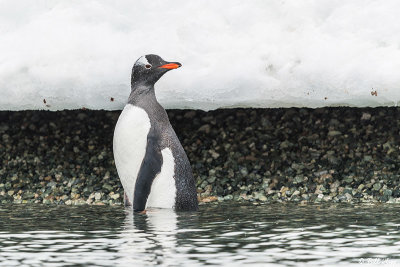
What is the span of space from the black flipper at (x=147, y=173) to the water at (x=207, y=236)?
5.5 inches

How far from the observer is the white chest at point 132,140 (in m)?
6.65

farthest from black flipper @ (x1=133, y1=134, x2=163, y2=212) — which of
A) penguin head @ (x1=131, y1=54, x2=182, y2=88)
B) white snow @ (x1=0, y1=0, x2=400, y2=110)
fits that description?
white snow @ (x1=0, y1=0, x2=400, y2=110)

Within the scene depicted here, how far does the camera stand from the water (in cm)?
450

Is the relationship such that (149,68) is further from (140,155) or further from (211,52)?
(211,52)

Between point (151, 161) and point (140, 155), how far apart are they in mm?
126

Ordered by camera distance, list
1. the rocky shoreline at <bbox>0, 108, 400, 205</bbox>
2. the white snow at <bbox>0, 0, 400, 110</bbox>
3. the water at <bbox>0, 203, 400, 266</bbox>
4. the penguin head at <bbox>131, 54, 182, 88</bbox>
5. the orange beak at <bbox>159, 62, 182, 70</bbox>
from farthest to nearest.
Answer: the white snow at <bbox>0, 0, 400, 110</bbox> < the rocky shoreline at <bbox>0, 108, 400, 205</bbox> < the penguin head at <bbox>131, 54, 182, 88</bbox> < the orange beak at <bbox>159, 62, 182, 70</bbox> < the water at <bbox>0, 203, 400, 266</bbox>

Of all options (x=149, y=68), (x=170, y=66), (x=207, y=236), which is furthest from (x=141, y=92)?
(x=207, y=236)

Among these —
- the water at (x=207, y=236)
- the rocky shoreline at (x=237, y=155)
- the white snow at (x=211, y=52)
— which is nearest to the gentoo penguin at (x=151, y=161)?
the water at (x=207, y=236)

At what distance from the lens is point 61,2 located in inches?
356

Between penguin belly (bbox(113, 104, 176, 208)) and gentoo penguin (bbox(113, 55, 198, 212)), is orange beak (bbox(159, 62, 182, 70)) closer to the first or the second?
gentoo penguin (bbox(113, 55, 198, 212))

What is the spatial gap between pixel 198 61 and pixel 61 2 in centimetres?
175

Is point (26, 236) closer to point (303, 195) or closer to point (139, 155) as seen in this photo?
point (139, 155)

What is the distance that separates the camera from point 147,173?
21.6ft

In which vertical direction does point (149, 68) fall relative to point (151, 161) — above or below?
above
